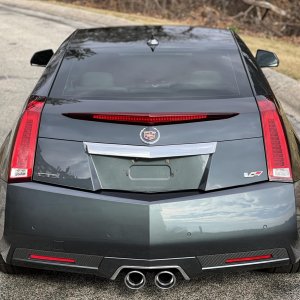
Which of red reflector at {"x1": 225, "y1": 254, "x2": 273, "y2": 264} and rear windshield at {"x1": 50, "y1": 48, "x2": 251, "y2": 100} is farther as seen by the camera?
rear windshield at {"x1": 50, "y1": 48, "x2": 251, "y2": 100}

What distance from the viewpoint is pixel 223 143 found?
3.18m

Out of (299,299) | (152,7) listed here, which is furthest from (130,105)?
(152,7)

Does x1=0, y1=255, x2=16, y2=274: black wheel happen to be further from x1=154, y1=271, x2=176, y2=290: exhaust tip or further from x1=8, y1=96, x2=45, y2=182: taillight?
x1=154, y1=271, x2=176, y2=290: exhaust tip

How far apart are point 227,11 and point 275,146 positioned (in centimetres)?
2007

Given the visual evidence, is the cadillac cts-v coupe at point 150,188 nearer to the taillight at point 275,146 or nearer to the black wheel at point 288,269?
the taillight at point 275,146

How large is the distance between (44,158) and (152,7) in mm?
20280

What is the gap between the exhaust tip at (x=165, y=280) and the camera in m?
3.23

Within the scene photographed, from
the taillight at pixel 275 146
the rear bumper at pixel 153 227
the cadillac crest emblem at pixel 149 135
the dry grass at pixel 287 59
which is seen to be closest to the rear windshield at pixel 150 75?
the taillight at pixel 275 146

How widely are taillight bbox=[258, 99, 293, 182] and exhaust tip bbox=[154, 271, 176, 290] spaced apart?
0.80 metres

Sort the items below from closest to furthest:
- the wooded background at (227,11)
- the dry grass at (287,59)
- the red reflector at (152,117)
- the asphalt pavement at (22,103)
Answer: the red reflector at (152,117), the asphalt pavement at (22,103), the dry grass at (287,59), the wooded background at (227,11)

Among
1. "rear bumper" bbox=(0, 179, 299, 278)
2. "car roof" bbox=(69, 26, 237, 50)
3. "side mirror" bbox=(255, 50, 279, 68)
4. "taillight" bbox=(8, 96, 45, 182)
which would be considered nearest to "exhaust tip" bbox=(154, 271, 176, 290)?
"rear bumper" bbox=(0, 179, 299, 278)

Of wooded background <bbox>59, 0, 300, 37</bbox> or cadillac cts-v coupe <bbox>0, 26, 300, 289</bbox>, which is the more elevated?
cadillac cts-v coupe <bbox>0, 26, 300, 289</bbox>

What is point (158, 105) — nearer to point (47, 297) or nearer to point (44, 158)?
point (44, 158)

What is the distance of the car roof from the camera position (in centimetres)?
431
